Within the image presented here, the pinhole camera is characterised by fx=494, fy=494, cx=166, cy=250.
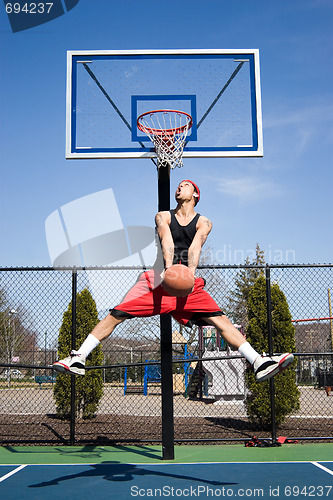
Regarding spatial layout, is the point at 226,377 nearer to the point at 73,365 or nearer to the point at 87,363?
the point at 87,363

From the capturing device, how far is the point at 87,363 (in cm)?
957

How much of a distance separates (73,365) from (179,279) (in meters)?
1.20

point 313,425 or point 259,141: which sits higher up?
point 259,141

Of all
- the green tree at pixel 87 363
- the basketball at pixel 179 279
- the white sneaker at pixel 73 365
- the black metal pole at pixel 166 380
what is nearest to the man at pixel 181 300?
the white sneaker at pixel 73 365

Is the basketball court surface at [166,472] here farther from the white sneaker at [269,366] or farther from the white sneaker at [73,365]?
the white sneaker at [73,365]

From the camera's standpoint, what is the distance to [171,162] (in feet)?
21.8

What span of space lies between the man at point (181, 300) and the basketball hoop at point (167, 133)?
1517 mm

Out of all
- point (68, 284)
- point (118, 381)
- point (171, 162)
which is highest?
point (171, 162)

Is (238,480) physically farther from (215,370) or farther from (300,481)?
(215,370)

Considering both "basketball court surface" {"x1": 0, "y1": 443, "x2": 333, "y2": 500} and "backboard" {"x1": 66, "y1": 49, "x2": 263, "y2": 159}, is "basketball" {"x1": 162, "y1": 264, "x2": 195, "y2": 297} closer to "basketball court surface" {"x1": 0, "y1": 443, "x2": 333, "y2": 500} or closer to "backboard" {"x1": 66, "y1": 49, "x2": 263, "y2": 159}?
"basketball court surface" {"x1": 0, "y1": 443, "x2": 333, "y2": 500}

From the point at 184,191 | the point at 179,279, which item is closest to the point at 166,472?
the point at 179,279

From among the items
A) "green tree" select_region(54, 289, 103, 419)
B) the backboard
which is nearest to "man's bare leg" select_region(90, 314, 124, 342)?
the backboard

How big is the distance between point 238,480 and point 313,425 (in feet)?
17.1

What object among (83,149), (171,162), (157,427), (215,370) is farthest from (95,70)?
(215,370)
